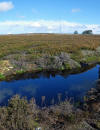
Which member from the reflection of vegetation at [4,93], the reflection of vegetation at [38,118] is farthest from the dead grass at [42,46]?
the reflection of vegetation at [38,118]

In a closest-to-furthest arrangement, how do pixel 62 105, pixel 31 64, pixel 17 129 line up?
pixel 17 129, pixel 62 105, pixel 31 64

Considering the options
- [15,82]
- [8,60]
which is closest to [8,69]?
[8,60]

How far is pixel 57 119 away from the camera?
13992 mm

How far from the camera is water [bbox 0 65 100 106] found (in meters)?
20.9

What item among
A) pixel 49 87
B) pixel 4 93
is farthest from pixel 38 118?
pixel 49 87

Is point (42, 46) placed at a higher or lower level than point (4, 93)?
higher

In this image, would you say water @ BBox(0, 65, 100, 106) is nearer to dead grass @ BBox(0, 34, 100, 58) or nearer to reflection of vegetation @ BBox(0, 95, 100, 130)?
reflection of vegetation @ BBox(0, 95, 100, 130)

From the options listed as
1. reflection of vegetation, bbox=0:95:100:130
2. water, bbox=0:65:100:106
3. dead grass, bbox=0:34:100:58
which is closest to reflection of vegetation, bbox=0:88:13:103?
water, bbox=0:65:100:106

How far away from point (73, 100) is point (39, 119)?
7.31 m

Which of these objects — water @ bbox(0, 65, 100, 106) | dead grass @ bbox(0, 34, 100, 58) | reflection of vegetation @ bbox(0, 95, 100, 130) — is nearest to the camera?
reflection of vegetation @ bbox(0, 95, 100, 130)

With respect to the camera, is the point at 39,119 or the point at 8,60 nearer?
the point at 39,119

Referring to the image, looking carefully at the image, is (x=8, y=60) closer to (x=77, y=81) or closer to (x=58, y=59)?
(x=58, y=59)

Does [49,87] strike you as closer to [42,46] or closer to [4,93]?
[4,93]

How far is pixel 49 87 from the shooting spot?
82.2ft
